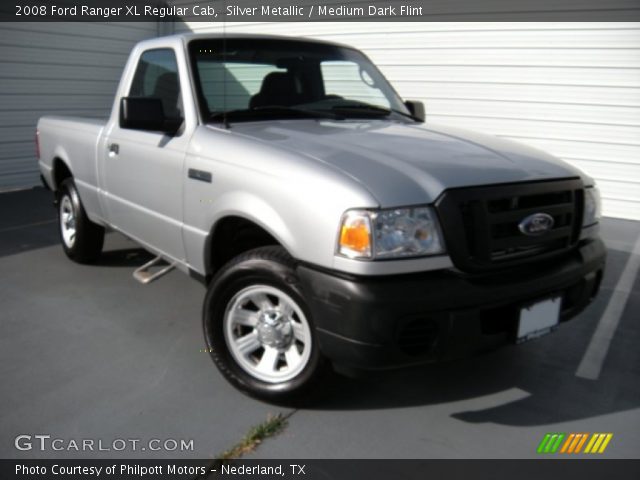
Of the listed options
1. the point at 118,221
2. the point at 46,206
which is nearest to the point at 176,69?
the point at 118,221

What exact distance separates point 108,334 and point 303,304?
5.61 feet

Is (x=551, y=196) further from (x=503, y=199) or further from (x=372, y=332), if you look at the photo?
(x=372, y=332)

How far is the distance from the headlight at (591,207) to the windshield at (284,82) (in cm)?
136

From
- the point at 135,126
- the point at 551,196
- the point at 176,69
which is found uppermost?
the point at 176,69

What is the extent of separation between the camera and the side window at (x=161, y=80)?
3.53 meters

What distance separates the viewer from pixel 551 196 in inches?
107

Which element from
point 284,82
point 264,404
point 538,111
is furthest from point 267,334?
point 538,111

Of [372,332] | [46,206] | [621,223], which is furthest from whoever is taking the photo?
[46,206]

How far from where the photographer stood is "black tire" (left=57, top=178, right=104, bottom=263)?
4.79 meters

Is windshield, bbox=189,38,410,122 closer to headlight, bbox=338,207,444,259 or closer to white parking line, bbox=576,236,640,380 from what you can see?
headlight, bbox=338,207,444,259

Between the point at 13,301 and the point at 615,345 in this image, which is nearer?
the point at 615,345

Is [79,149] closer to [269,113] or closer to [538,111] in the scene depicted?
[269,113]

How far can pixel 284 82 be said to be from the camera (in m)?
3.68

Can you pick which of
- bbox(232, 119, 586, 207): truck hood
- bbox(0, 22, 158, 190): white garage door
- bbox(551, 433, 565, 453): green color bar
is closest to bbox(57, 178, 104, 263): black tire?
bbox(232, 119, 586, 207): truck hood
